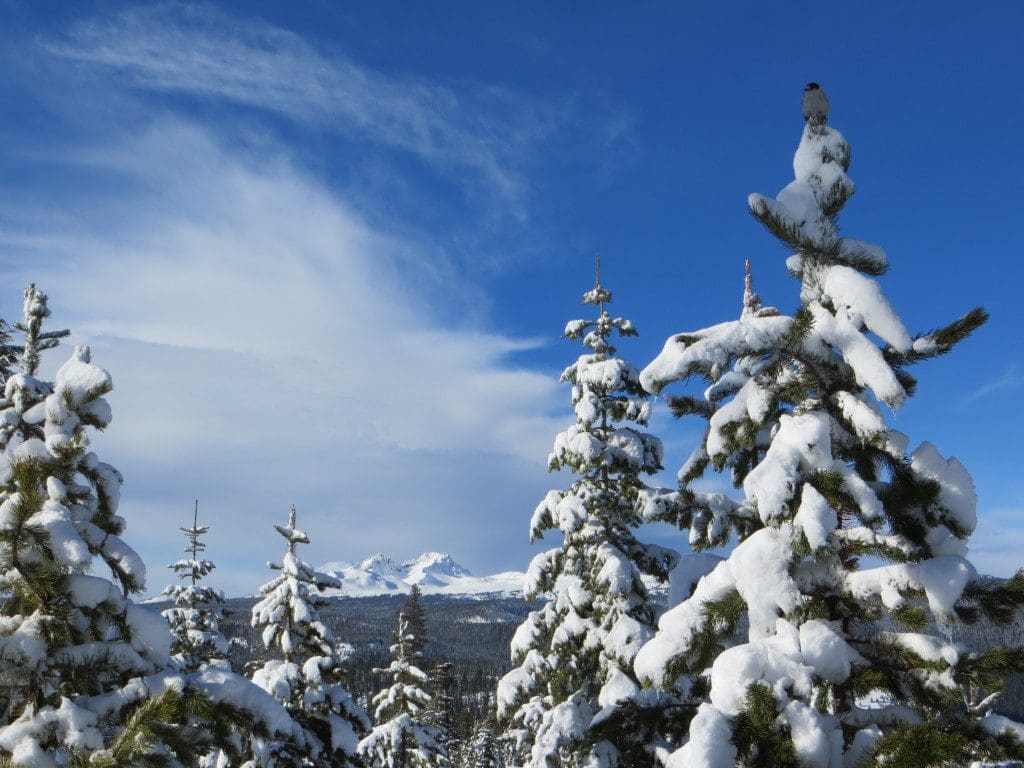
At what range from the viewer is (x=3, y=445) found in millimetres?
8742

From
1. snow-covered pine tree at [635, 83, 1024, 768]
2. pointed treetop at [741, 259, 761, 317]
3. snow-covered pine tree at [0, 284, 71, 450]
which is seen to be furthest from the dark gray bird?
snow-covered pine tree at [0, 284, 71, 450]

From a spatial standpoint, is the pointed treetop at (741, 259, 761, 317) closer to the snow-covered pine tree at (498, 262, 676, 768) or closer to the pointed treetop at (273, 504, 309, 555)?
the snow-covered pine tree at (498, 262, 676, 768)

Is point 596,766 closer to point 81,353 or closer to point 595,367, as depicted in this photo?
point 595,367

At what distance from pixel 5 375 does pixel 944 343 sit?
1631 cm

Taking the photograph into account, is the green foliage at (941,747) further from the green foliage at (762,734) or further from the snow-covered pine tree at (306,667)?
the snow-covered pine tree at (306,667)

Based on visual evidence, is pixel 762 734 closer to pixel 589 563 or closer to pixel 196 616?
Answer: pixel 589 563

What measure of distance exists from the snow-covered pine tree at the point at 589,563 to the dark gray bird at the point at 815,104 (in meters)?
9.54

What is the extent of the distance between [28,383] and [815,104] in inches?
381

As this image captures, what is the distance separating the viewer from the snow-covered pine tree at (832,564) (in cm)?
463

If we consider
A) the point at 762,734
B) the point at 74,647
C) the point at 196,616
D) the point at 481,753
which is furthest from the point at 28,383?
the point at 481,753

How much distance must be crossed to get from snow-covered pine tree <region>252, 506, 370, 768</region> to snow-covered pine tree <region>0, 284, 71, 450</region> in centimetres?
916

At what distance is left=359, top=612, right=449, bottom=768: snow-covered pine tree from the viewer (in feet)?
96.3

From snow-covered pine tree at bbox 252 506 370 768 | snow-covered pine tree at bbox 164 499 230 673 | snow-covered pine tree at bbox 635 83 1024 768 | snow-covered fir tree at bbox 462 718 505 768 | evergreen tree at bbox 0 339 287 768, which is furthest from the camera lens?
snow-covered fir tree at bbox 462 718 505 768

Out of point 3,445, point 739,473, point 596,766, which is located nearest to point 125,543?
point 3,445
